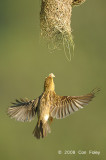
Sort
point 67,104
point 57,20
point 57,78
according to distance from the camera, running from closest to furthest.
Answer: point 67,104 < point 57,20 < point 57,78

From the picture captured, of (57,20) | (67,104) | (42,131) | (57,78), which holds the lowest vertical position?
(42,131)

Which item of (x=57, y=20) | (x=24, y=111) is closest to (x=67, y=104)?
(x=24, y=111)

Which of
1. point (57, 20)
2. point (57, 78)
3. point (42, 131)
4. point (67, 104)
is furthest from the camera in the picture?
point (57, 78)

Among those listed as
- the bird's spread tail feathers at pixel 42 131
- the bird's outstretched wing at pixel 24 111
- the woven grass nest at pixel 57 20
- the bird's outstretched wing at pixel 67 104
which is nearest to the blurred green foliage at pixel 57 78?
the woven grass nest at pixel 57 20

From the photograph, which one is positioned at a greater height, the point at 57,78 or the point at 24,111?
the point at 57,78

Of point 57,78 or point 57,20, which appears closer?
point 57,20

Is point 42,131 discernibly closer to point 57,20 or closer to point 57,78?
point 57,20

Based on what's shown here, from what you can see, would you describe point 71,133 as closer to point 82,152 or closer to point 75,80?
point 82,152
